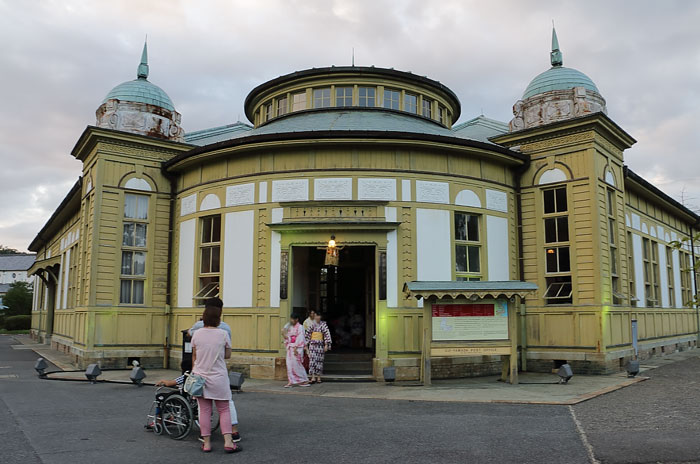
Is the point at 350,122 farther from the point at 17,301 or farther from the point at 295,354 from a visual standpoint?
the point at 17,301

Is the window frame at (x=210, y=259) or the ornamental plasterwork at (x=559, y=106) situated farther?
the ornamental plasterwork at (x=559, y=106)

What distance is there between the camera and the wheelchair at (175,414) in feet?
23.4

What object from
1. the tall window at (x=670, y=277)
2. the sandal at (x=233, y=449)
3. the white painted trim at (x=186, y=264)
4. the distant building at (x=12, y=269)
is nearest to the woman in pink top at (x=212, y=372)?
the sandal at (x=233, y=449)

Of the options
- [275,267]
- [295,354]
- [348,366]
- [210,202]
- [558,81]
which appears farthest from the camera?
[558,81]

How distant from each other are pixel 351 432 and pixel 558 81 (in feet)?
40.7

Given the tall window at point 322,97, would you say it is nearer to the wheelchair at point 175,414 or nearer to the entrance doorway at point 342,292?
the entrance doorway at point 342,292

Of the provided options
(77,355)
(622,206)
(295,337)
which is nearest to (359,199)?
(295,337)

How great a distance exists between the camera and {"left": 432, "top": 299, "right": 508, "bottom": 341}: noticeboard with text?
1205cm

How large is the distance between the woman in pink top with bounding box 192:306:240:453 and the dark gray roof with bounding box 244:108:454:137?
8.50m

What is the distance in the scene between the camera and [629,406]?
30.7 feet

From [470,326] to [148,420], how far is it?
7.01 m

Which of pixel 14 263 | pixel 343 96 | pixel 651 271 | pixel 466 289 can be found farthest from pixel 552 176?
pixel 14 263

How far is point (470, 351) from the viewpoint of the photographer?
1199cm

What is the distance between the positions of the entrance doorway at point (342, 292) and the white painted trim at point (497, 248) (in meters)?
3.22
